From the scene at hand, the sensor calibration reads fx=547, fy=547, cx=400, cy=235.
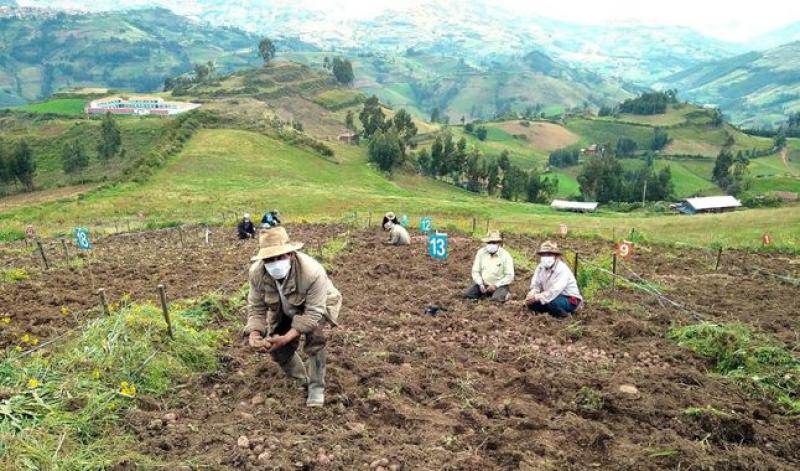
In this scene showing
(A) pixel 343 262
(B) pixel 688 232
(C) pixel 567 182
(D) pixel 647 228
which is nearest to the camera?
(A) pixel 343 262

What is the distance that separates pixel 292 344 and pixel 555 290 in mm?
4822

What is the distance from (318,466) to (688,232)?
28.7m

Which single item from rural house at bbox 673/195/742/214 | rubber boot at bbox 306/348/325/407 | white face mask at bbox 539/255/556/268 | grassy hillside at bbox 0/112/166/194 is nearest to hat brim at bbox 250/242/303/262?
rubber boot at bbox 306/348/325/407

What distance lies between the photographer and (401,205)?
1534 inches

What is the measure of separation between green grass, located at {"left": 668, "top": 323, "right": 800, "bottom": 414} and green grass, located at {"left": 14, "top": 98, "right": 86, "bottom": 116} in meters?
113

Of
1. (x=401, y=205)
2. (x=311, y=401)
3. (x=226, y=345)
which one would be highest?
(x=311, y=401)

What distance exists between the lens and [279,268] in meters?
5.89

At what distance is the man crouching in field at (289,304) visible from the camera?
5902 millimetres

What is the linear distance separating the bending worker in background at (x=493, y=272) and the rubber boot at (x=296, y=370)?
490cm

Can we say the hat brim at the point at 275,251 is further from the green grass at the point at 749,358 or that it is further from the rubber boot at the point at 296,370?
the green grass at the point at 749,358

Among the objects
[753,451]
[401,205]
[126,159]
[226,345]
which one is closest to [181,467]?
[226,345]

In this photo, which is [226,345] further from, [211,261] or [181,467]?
[211,261]

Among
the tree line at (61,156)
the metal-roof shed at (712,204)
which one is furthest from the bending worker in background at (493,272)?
the metal-roof shed at (712,204)

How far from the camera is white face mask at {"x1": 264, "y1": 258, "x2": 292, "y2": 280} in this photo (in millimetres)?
5875
